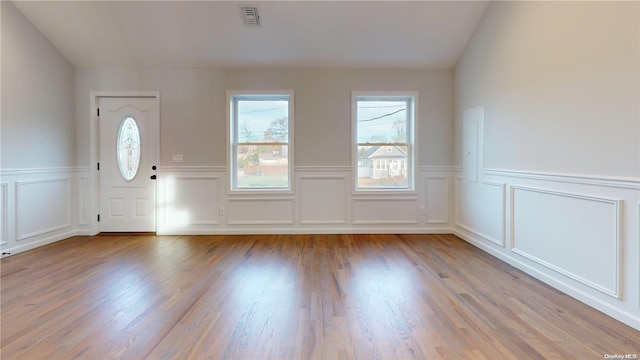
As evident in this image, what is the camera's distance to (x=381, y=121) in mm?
4844

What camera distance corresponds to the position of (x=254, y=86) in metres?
4.67

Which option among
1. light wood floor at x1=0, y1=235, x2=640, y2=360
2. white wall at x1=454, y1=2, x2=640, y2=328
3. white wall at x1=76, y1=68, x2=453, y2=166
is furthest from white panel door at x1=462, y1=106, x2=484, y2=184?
light wood floor at x1=0, y1=235, x2=640, y2=360

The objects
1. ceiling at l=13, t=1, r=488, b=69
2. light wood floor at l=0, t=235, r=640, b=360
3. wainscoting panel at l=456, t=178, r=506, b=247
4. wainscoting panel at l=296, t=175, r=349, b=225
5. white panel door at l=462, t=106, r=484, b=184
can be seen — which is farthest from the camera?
wainscoting panel at l=296, t=175, r=349, b=225

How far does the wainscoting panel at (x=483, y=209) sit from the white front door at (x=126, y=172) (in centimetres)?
467

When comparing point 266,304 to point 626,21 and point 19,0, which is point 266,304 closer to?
point 626,21

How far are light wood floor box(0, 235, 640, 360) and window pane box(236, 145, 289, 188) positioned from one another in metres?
1.36

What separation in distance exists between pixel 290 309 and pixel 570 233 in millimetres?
2433

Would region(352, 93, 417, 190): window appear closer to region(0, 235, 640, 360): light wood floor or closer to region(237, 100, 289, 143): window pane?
region(237, 100, 289, 143): window pane

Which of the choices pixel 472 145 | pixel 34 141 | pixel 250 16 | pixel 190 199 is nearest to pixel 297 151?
pixel 190 199

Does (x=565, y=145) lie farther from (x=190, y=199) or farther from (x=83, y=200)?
(x=83, y=200)

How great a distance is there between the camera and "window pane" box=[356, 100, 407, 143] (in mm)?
4820

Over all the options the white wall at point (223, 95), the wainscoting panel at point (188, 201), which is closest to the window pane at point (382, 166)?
the white wall at point (223, 95)

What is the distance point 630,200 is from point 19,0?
21.1 ft

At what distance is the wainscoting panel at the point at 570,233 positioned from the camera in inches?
88.5
